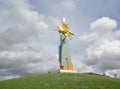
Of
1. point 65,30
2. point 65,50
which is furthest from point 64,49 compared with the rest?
point 65,30

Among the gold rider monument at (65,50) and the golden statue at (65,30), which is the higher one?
the golden statue at (65,30)

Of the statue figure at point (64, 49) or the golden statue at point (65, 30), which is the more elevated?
the golden statue at point (65, 30)

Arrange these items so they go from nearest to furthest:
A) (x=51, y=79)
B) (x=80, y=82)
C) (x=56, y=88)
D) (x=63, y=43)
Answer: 1. (x=56, y=88)
2. (x=80, y=82)
3. (x=51, y=79)
4. (x=63, y=43)

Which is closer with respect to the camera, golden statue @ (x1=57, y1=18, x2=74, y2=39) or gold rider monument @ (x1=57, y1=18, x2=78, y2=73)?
gold rider monument @ (x1=57, y1=18, x2=78, y2=73)

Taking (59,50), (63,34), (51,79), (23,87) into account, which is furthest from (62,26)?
(23,87)

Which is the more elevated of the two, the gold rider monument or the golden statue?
the golden statue

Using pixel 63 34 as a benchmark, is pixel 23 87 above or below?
below

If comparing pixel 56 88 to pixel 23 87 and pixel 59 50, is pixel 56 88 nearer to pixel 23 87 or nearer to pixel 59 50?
pixel 23 87

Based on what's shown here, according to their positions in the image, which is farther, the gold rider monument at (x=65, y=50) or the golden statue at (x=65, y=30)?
the golden statue at (x=65, y=30)

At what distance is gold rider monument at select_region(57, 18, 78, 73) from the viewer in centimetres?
6069

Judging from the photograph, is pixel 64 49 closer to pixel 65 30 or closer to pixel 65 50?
pixel 65 50

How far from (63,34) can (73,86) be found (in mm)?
23485

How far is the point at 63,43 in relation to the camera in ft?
203

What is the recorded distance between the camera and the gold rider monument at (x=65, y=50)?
60.7 m
